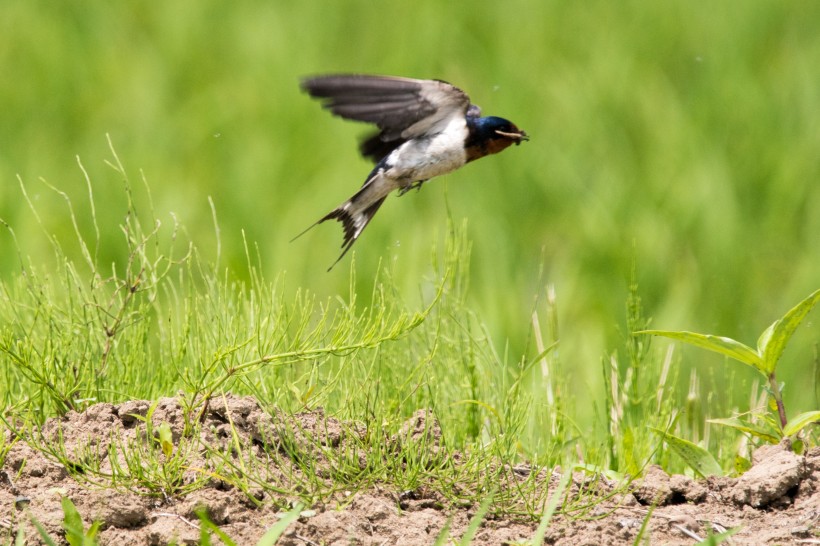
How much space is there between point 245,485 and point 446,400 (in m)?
0.95

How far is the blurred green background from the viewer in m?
6.48

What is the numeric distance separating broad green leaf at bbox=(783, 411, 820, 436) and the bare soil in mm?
62

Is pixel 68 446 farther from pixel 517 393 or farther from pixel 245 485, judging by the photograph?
pixel 517 393

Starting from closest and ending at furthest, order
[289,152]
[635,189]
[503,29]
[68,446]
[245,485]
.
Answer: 1. [245,485]
2. [68,446]
3. [635,189]
4. [289,152]
5. [503,29]

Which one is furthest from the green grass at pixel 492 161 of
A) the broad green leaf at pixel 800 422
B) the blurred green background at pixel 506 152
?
the broad green leaf at pixel 800 422

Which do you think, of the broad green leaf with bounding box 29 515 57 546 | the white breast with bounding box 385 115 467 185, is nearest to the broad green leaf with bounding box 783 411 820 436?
the white breast with bounding box 385 115 467 185

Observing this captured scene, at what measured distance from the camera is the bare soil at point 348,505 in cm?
272

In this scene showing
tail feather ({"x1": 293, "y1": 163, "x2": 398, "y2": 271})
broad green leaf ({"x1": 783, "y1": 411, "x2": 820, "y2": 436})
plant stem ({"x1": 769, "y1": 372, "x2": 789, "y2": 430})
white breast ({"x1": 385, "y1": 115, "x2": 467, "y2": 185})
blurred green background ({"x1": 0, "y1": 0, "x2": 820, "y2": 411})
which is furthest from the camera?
blurred green background ({"x1": 0, "y1": 0, "x2": 820, "y2": 411})

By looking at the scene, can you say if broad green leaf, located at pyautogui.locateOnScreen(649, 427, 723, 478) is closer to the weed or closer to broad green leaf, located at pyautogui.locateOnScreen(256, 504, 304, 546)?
the weed

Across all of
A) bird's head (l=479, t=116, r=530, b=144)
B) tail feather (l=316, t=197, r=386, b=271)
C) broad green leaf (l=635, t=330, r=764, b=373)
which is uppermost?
bird's head (l=479, t=116, r=530, b=144)

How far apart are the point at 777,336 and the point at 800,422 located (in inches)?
8.2

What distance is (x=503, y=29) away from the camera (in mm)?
8344

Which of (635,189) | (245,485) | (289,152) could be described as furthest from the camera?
(289,152)

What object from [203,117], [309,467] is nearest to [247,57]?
[203,117]
